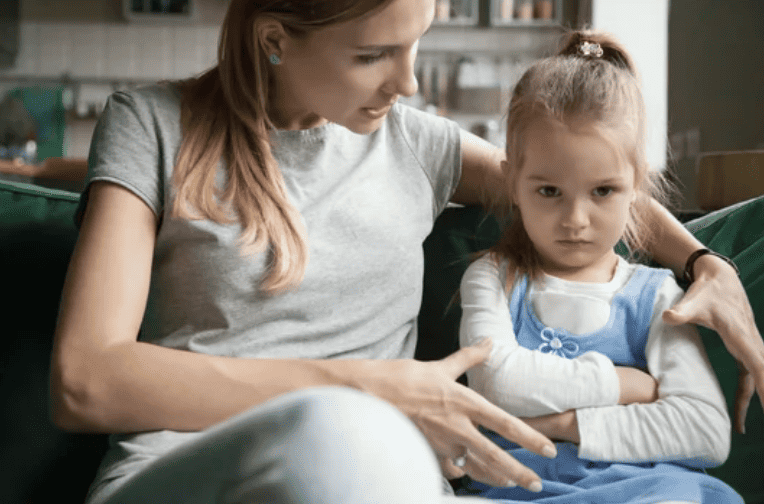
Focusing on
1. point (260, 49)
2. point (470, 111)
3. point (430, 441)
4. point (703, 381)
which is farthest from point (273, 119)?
point (470, 111)

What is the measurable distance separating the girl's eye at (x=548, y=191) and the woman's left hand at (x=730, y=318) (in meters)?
0.20

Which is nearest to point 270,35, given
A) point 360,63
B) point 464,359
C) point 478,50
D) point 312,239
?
point 360,63

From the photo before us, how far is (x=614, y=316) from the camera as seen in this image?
0.99m

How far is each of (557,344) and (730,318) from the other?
0.70ft

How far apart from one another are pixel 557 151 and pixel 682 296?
0.25 m

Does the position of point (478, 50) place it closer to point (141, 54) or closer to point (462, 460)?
point (141, 54)

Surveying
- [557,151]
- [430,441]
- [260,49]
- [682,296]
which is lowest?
[430,441]

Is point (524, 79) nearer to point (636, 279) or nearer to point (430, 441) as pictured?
point (636, 279)

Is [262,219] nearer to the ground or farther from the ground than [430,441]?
farther from the ground

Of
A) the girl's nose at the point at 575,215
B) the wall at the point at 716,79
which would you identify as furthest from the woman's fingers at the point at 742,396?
the wall at the point at 716,79

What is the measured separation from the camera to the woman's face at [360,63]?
0.93 metres

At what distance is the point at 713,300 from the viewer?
38.1 inches

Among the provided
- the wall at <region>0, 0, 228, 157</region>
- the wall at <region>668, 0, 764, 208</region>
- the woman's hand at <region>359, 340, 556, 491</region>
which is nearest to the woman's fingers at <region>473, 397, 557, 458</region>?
the woman's hand at <region>359, 340, 556, 491</region>

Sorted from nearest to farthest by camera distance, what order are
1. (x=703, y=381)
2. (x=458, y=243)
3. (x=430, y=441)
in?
(x=430, y=441) < (x=703, y=381) < (x=458, y=243)
